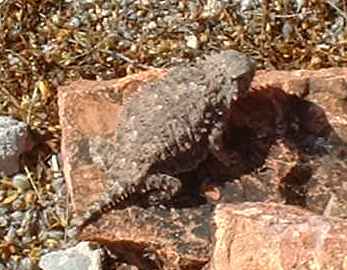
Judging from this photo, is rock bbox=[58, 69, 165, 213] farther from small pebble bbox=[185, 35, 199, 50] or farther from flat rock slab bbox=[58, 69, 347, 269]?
small pebble bbox=[185, 35, 199, 50]

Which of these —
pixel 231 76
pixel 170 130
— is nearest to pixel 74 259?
pixel 170 130

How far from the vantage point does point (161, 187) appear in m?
3.05

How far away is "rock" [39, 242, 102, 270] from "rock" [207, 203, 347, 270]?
63 cm

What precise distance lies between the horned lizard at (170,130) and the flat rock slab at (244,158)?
0.07 metres

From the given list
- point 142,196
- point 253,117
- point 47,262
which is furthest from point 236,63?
point 47,262

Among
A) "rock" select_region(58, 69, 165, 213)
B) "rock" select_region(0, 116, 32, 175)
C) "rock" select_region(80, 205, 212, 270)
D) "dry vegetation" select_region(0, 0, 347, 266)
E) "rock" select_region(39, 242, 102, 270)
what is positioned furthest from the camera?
"dry vegetation" select_region(0, 0, 347, 266)

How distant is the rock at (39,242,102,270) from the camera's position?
3.35m

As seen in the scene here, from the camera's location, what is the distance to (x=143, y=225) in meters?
3.04

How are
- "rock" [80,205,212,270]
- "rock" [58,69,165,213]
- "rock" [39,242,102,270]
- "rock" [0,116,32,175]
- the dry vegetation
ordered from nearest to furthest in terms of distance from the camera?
"rock" [80,205,212,270] < "rock" [58,69,165,213] < "rock" [39,242,102,270] < "rock" [0,116,32,175] < the dry vegetation

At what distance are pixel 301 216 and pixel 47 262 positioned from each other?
39.5 inches

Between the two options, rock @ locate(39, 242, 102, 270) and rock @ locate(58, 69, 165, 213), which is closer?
rock @ locate(58, 69, 165, 213)

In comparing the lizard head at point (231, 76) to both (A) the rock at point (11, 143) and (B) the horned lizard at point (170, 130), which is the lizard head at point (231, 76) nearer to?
(B) the horned lizard at point (170, 130)

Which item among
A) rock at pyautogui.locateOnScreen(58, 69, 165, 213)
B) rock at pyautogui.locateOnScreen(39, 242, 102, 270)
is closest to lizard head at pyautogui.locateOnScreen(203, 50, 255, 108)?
rock at pyautogui.locateOnScreen(58, 69, 165, 213)

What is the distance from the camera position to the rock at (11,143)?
3531 mm
